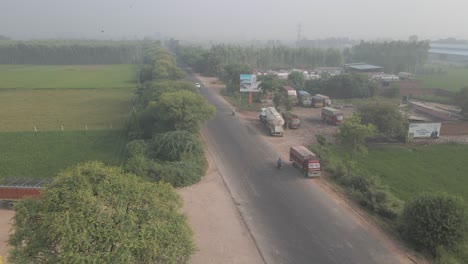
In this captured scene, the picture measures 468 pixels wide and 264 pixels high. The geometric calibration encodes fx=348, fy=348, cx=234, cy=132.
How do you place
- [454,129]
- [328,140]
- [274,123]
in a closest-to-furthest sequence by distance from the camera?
[328,140] < [274,123] < [454,129]

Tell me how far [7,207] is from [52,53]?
101m

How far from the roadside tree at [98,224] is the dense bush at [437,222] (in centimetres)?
934

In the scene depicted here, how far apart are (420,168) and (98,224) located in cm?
2015

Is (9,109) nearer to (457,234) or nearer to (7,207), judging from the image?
(7,207)

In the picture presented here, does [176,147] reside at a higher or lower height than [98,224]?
lower

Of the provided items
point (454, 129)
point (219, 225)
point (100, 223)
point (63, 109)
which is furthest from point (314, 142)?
point (63, 109)

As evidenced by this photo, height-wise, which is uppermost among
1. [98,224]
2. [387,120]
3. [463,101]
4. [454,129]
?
[463,101]

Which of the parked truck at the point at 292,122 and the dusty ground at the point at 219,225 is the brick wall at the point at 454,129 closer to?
the parked truck at the point at 292,122

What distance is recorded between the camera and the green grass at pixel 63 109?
3294cm

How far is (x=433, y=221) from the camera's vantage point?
13.4 metres

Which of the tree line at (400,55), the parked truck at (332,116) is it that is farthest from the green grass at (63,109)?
the tree line at (400,55)

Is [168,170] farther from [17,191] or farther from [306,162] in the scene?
[306,162]

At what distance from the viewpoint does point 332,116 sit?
105ft

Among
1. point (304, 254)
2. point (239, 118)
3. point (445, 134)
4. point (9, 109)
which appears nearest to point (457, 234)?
point (304, 254)
